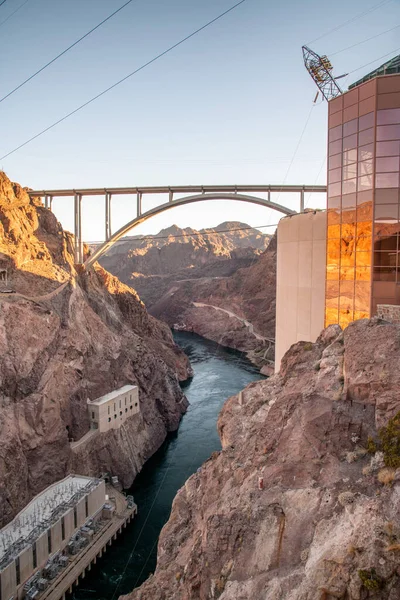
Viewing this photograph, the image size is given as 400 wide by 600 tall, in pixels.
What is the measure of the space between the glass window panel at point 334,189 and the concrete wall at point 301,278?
804 mm

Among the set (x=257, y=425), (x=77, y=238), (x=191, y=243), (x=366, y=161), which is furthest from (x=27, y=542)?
(x=191, y=243)

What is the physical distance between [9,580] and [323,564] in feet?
63.3

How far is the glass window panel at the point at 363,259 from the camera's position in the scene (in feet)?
49.2

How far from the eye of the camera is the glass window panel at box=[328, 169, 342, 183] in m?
15.9

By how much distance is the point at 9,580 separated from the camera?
1958 cm

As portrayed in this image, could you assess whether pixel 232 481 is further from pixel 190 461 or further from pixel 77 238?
pixel 77 238

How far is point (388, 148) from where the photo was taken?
14211 mm

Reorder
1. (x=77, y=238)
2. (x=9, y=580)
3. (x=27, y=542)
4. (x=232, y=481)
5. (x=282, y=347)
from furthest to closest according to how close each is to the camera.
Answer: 1. (x=77, y=238)
2. (x=27, y=542)
3. (x=9, y=580)
4. (x=282, y=347)
5. (x=232, y=481)

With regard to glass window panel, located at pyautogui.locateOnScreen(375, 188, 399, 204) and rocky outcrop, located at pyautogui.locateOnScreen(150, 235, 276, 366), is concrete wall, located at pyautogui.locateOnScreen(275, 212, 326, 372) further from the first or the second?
rocky outcrop, located at pyautogui.locateOnScreen(150, 235, 276, 366)

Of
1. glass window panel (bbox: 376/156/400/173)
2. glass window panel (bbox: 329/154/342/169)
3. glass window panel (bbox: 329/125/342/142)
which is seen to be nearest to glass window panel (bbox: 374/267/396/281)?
glass window panel (bbox: 376/156/400/173)

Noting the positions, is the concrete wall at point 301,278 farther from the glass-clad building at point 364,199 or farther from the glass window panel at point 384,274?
the glass window panel at point 384,274

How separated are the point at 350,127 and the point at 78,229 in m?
34.7

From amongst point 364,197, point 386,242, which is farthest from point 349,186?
point 386,242

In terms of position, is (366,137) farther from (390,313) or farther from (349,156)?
(390,313)
